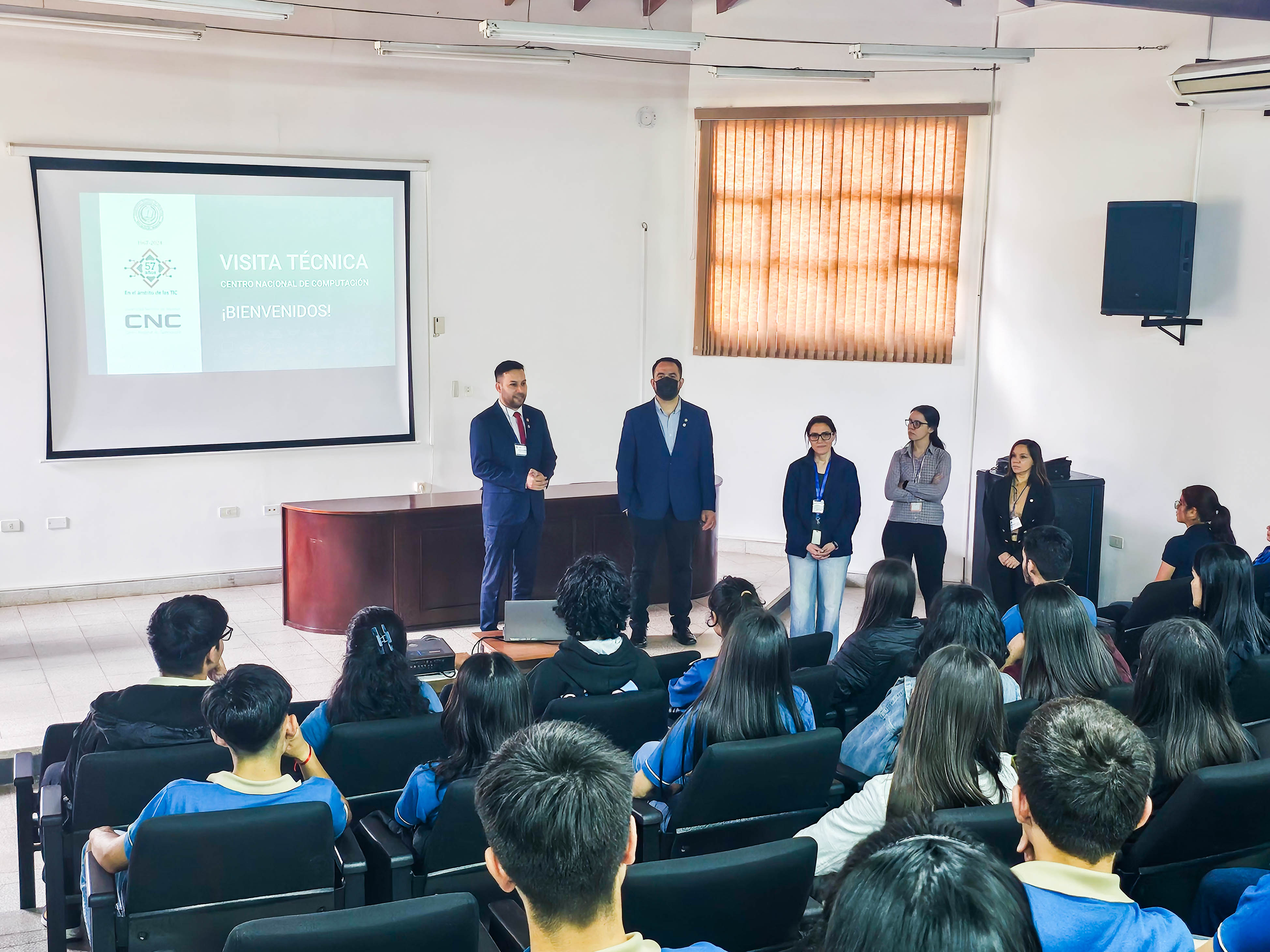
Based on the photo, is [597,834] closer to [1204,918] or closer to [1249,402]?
[1204,918]

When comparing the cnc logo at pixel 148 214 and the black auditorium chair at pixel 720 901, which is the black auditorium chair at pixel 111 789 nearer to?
the black auditorium chair at pixel 720 901

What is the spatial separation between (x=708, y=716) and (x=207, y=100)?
6.41m

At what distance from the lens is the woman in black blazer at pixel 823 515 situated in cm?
611

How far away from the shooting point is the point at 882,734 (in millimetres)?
3463

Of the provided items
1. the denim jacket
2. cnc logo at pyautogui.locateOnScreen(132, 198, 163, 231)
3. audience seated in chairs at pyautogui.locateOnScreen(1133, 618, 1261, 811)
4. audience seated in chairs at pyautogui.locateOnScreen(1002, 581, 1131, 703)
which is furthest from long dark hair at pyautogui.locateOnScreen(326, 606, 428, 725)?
cnc logo at pyautogui.locateOnScreen(132, 198, 163, 231)

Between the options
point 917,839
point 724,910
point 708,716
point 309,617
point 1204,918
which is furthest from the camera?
point 309,617

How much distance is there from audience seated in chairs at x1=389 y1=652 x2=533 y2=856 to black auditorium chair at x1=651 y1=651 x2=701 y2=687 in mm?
1444

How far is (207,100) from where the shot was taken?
305 inches

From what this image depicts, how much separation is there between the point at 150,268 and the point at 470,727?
19.6 feet

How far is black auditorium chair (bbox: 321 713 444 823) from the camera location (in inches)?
125

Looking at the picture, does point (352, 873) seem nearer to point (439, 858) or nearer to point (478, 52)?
point (439, 858)

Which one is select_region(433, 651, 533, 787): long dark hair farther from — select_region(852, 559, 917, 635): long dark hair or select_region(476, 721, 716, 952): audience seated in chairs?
select_region(852, 559, 917, 635): long dark hair

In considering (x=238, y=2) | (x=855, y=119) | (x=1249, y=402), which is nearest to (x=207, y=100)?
(x=238, y=2)

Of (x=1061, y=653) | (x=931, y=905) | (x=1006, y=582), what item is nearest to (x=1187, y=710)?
(x=1061, y=653)
